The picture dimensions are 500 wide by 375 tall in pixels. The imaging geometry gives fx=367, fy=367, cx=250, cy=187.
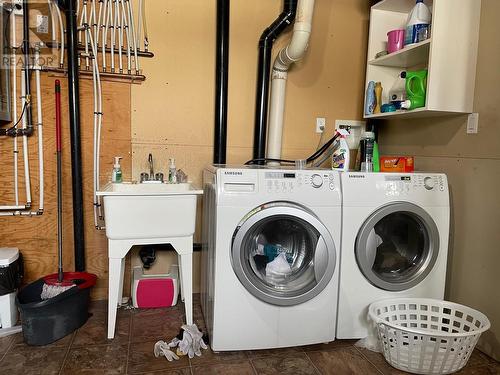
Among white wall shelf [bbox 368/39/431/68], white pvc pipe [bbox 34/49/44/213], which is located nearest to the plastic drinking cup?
white wall shelf [bbox 368/39/431/68]

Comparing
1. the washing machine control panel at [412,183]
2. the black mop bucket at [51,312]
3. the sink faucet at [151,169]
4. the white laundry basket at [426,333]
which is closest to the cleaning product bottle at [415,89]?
the washing machine control panel at [412,183]

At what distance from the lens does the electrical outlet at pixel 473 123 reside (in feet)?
6.22

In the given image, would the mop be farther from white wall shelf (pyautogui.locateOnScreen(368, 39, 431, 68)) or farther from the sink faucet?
white wall shelf (pyautogui.locateOnScreen(368, 39, 431, 68))

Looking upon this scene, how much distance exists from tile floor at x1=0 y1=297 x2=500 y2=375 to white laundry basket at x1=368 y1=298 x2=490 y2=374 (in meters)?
0.10

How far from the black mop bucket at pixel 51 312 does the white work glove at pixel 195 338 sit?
581 mm

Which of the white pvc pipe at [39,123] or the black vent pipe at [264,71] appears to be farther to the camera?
the black vent pipe at [264,71]

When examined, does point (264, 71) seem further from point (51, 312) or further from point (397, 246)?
point (51, 312)

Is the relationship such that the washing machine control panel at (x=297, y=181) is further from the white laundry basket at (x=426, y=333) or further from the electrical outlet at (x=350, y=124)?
the electrical outlet at (x=350, y=124)

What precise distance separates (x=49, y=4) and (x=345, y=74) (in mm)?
1906

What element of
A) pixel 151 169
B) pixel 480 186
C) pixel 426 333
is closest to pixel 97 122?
pixel 151 169

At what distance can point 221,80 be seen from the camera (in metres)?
2.30

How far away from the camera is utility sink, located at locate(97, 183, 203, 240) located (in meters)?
1.76

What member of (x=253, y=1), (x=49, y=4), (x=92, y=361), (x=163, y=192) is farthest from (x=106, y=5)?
(x=92, y=361)

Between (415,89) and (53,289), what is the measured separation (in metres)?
2.23
